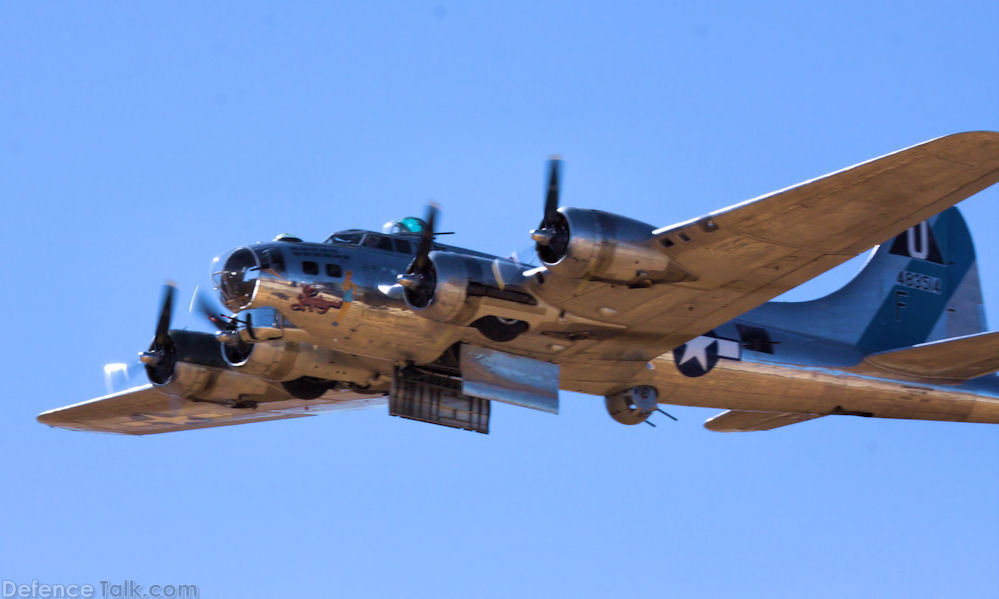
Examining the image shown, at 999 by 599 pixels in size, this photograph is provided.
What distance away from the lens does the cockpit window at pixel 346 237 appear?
1809 centimetres

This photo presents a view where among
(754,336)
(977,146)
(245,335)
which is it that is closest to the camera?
(977,146)

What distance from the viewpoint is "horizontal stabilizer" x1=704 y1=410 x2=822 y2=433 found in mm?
22656

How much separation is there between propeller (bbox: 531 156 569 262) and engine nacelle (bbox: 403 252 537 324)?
0.94m

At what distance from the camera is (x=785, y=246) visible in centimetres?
1727

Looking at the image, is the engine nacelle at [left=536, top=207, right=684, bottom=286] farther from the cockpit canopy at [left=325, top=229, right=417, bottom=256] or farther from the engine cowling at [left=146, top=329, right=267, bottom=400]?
the engine cowling at [left=146, top=329, right=267, bottom=400]

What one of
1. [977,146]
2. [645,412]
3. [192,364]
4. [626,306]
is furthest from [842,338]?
[192,364]

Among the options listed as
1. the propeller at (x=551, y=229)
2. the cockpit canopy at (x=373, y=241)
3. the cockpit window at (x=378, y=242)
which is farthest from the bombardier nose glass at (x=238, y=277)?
the propeller at (x=551, y=229)

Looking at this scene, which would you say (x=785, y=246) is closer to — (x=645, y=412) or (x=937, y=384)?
(x=645, y=412)

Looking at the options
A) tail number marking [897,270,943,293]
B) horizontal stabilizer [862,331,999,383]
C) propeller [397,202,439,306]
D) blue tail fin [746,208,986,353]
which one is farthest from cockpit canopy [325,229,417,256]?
tail number marking [897,270,943,293]

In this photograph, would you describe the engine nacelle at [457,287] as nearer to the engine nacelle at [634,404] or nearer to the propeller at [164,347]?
the engine nacelle at [634,404]

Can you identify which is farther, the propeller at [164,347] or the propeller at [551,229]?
the propeller at [164,347]

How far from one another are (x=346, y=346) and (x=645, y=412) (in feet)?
17.2

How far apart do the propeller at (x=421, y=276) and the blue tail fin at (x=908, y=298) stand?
7.09m

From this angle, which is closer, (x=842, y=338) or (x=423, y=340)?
(x=423, y=340)
